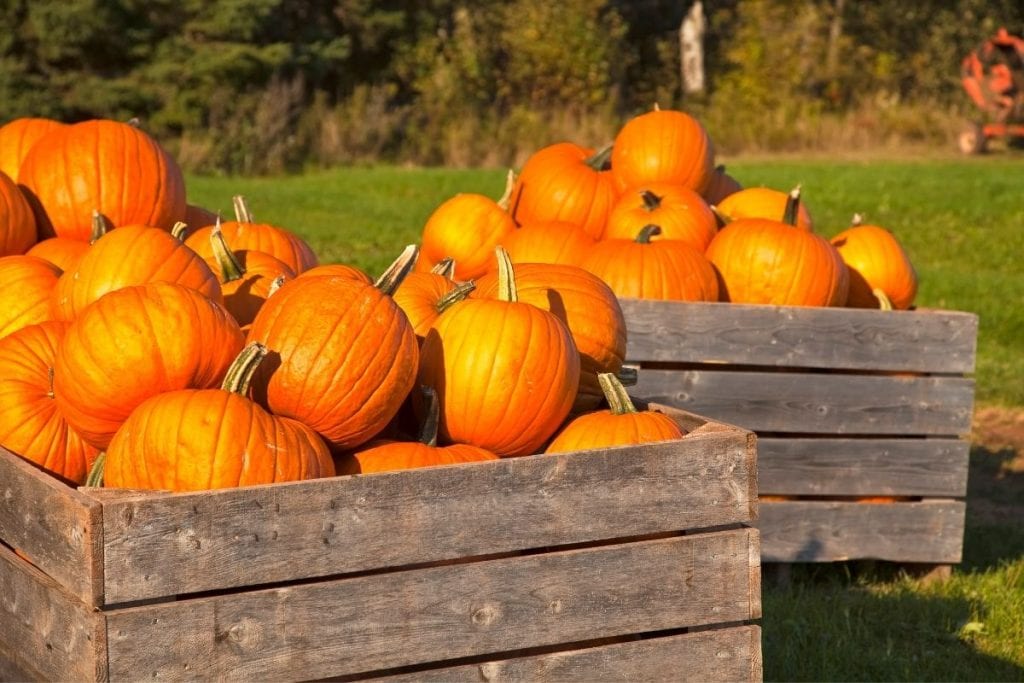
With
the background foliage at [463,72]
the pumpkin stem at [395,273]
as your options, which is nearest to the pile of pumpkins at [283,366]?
the pumpkin stem at [395,273]

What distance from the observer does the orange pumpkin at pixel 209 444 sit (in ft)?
7.73

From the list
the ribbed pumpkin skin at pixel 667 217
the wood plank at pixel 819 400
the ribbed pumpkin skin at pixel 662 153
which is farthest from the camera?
the ribbed pumpkin skin at pixel 662 153

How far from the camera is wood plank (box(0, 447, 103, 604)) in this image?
213 cm

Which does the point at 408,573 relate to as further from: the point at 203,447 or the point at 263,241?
the point at 263,241

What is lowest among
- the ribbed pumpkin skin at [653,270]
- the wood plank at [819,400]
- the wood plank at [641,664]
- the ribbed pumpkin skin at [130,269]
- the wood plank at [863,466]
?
the wood plank at [863,466]

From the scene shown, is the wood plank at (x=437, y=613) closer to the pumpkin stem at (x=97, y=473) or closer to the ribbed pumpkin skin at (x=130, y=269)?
the pumpkin stem at (x=97, y=473)

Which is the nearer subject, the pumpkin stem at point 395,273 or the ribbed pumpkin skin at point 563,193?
the pumpkin stem at point 395,273

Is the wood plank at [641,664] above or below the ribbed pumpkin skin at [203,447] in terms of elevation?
below

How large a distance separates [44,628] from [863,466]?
122 inches

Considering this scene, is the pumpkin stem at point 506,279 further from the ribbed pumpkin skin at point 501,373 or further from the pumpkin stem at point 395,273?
the pumpkin stem at point 395,273

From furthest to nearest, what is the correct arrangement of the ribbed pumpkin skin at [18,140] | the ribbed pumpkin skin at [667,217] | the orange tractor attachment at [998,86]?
the orange tractor attachment at [998,86] → the ribbed pumpkin skin at [667,217] → the ribbed pumpkin skin at [18,140]

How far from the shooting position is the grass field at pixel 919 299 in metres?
4.06

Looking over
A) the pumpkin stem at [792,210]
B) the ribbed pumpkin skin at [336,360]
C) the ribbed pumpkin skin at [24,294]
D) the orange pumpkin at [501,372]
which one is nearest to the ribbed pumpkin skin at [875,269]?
the pumpkin stem at [792,210]

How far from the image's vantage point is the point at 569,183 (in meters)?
5.07
